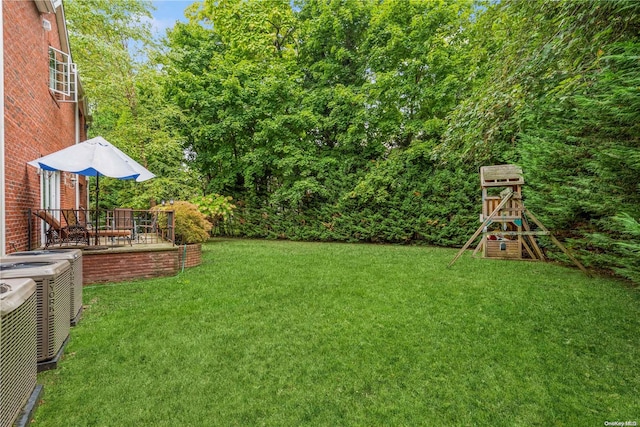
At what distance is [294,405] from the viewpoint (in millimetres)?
2588

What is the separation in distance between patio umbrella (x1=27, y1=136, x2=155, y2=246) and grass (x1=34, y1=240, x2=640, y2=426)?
2.18m

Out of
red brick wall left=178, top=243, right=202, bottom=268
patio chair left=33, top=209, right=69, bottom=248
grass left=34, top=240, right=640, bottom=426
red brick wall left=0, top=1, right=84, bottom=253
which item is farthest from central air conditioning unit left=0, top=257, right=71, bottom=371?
red brick wall left=178, top=243, right=202, bottom=268

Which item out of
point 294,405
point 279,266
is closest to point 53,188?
point 279,266

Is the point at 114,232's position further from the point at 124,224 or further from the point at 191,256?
the point at 124,224

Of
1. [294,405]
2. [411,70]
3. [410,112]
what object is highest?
[411,70]

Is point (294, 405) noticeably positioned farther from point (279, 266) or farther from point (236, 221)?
point (236, 221)

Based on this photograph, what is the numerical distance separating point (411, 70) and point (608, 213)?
864 centimetres

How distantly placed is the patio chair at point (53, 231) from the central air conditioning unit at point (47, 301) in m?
3.63

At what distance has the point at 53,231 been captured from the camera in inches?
261

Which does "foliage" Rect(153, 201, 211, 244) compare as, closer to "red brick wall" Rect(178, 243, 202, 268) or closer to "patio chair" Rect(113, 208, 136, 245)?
"red brick wall" Rect(178, 243, 202, 268)

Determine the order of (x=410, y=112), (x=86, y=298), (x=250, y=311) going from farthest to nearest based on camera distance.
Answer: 1. (x=410, y=112)
2. (x=86, y=298)
3. (x=250, y=311)

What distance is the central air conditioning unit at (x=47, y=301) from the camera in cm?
290

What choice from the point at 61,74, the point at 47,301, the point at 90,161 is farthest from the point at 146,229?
the point at 47,301

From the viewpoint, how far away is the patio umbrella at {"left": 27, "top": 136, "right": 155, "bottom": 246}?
584 centimetres
